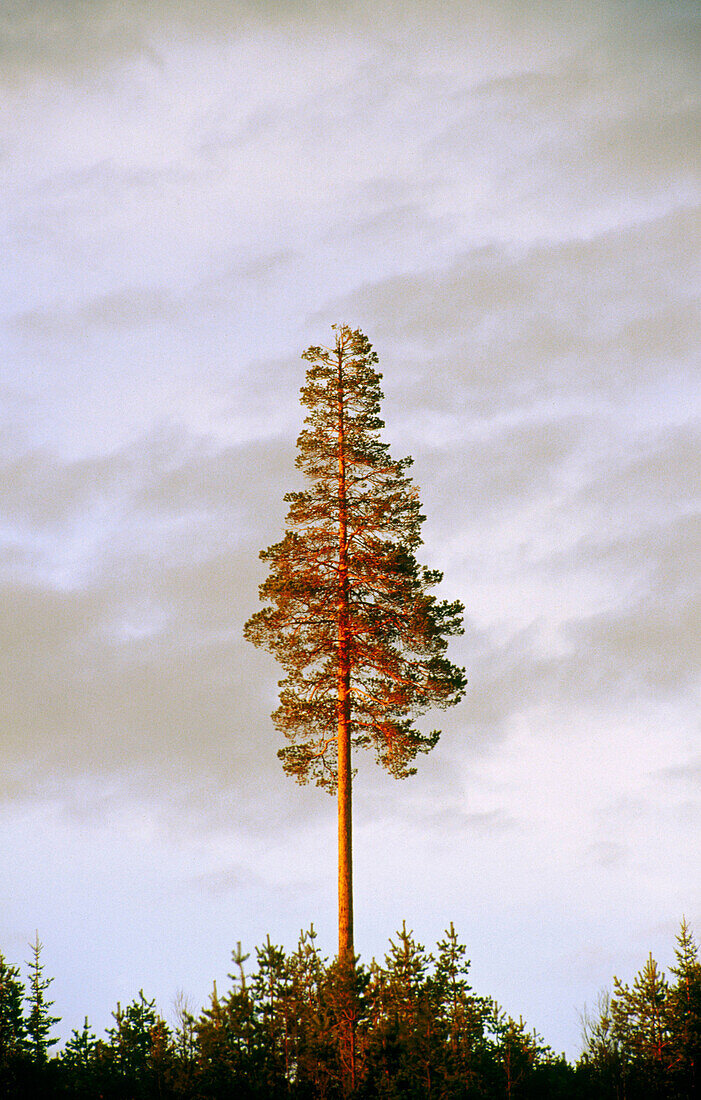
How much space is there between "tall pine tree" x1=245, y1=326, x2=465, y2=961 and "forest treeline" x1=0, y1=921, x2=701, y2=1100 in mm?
4680

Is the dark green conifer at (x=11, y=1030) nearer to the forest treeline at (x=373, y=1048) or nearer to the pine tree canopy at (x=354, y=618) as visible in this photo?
the forest treeline at (x=373, y=1048)

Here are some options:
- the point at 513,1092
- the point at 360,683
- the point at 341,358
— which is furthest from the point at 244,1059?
the point at 341,358

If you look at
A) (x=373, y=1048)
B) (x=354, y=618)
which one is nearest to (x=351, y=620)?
(x=354, y=618)

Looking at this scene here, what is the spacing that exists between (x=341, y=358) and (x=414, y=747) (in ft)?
41.1

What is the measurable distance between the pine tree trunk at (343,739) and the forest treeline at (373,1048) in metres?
1.46

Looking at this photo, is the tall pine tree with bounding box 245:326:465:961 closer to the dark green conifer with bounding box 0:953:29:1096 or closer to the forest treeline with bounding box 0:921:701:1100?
the forest treeline with bounding box 0:921:701:1100

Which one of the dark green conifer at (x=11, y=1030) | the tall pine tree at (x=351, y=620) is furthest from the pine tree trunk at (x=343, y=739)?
the dark green conifer at (x=11, y=1030)

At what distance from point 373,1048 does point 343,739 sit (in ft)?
26.6

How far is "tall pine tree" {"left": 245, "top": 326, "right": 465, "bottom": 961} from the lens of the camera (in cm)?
3141

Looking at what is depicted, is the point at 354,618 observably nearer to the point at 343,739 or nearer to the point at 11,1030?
the point at 343,739

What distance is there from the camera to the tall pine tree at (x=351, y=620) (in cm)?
3141

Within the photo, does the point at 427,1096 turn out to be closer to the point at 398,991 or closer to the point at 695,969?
the point at 398,991

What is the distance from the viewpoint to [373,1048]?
2694 cm

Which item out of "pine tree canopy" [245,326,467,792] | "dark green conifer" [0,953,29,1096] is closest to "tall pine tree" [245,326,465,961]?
"pine tree canopy" [245,326,467,792]
